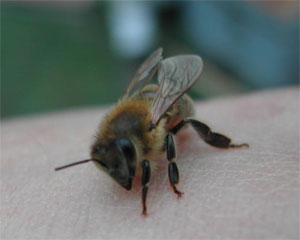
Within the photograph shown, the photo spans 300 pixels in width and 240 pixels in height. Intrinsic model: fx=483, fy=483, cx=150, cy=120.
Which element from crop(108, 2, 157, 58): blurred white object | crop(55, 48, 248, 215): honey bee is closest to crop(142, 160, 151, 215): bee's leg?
crop(55, 48, 248, 215): honey bee

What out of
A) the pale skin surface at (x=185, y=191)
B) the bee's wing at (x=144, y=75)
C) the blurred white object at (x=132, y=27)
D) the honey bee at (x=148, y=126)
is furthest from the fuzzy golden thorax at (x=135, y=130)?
the blurred white object at (x=132, y=27)

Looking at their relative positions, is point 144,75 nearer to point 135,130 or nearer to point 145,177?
point 135,130

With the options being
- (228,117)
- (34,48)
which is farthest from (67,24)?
(228,117)

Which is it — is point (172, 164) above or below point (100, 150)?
below

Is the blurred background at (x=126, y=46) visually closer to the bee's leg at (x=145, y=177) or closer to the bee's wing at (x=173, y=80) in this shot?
the bee's wing at (x=173, y=80)

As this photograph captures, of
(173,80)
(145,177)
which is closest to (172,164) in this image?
(145,177)
